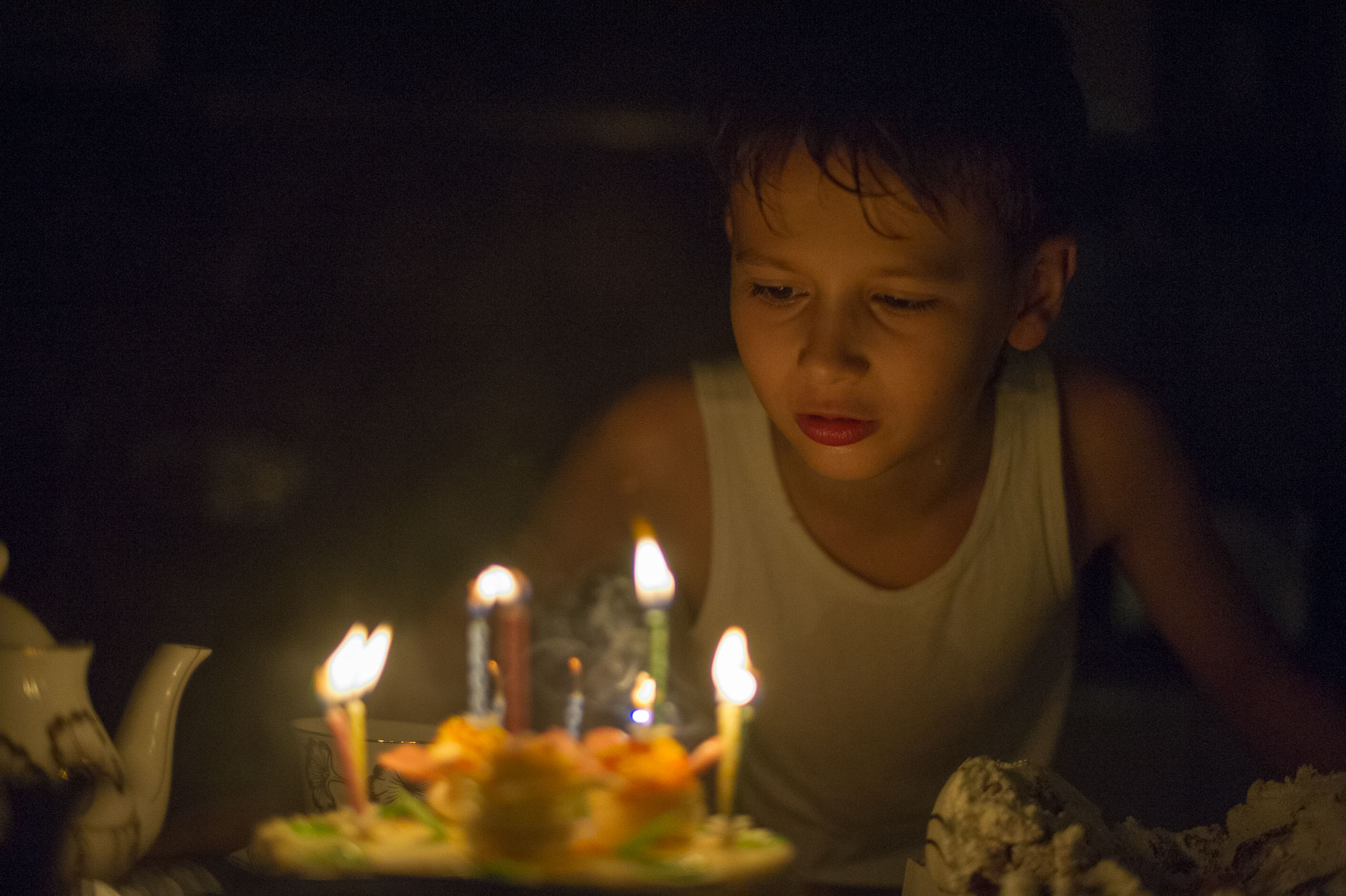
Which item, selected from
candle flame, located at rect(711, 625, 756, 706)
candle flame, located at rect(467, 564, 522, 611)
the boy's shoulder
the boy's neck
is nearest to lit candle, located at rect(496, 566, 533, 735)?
candle flame, located at rect(467, 564, 522, 611)

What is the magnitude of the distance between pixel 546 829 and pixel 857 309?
489mm

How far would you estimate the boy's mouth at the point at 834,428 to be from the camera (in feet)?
2.91

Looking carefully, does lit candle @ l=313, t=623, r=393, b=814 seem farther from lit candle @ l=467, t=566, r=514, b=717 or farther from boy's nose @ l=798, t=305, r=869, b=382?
boy's nose @ l=798, t=305, r=869, b=382

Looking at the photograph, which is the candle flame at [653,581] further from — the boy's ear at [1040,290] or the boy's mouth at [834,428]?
the boy's ear at [1040,290]

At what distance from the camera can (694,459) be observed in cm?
117

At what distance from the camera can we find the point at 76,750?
631 millimetres

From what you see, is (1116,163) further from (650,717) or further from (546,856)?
(546,856)

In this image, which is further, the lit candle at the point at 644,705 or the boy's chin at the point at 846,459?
the boy's chin at the point at 846,459

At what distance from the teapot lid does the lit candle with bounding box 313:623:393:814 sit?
0.67ft

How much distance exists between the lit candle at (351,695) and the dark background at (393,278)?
0.43 meters

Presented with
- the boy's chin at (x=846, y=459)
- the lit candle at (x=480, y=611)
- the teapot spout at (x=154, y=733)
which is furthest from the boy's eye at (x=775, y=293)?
the teapot spout at (x=154, y=733)

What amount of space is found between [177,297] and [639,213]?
44 centimetres

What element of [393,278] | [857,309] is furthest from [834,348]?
[393,278]

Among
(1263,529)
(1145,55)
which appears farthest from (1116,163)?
(1263,529)
